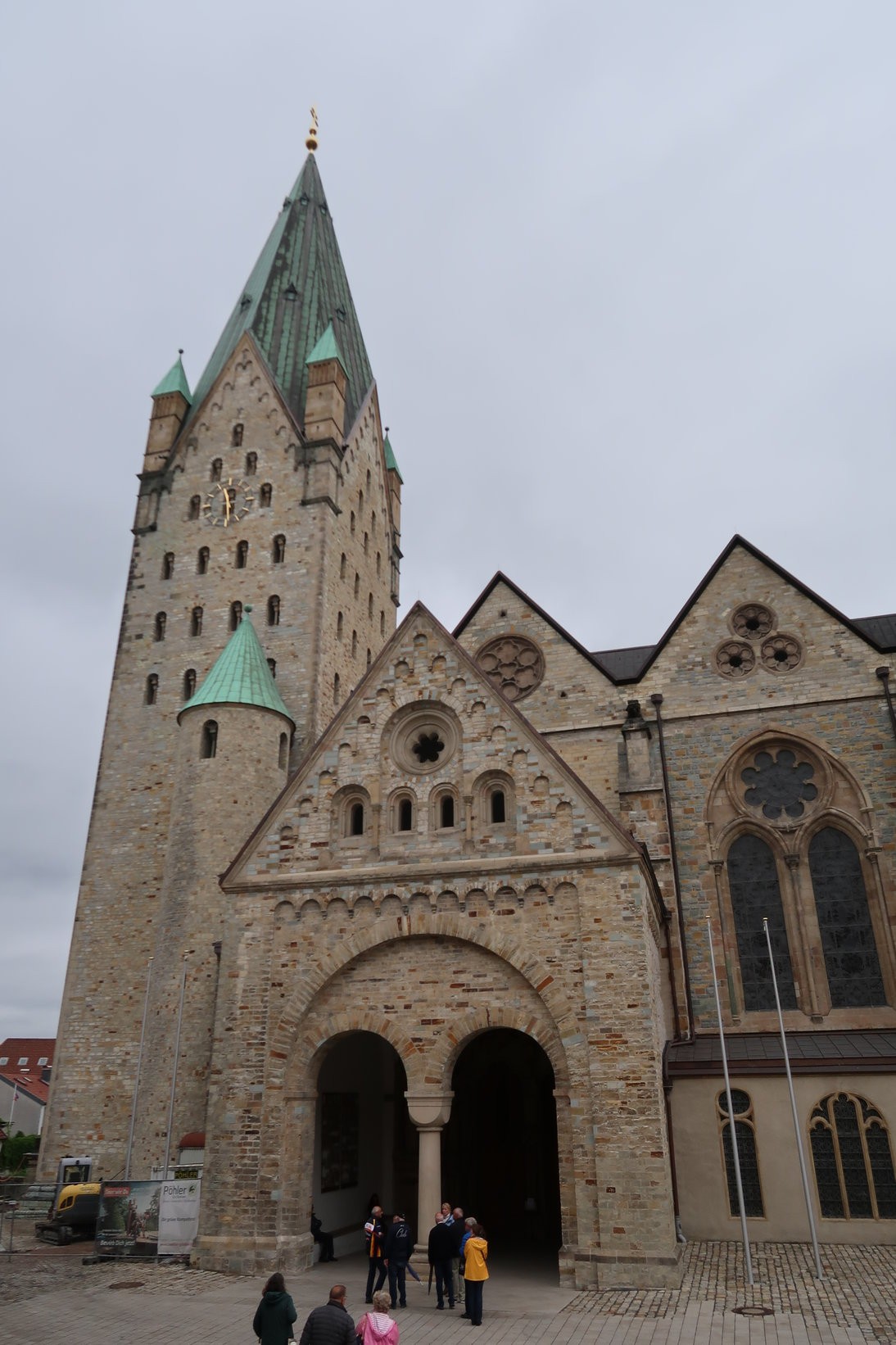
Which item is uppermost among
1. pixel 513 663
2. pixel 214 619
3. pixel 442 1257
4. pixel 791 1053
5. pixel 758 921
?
pixel 214 619

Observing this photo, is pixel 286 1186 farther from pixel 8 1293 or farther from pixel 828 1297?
pixel 828 1297

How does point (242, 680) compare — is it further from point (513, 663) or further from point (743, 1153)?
point (743, 1153)

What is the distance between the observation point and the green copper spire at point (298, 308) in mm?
38156

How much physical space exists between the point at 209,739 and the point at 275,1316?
18369mm

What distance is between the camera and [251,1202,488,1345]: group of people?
8.13 metres

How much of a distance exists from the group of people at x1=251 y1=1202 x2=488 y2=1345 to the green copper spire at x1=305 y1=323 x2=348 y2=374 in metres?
29.9

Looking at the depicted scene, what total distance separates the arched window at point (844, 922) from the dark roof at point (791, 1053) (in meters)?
1.01

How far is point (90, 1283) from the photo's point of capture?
1542 cm

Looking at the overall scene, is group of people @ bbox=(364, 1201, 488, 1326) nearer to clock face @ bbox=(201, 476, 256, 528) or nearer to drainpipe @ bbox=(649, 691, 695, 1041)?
drainpipe @ bbox=(649, 691, 695, 1041)

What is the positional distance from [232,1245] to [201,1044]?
7516mm

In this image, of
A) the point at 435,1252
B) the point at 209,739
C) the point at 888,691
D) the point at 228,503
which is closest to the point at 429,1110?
the point at 435,1252

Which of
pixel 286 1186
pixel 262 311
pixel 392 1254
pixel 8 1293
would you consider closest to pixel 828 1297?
pixel 392 1254

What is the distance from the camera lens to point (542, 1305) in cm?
1347

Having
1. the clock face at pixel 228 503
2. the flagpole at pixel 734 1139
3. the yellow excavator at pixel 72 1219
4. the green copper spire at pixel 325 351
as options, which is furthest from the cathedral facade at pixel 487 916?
the green copper spire at pixel 325 351
